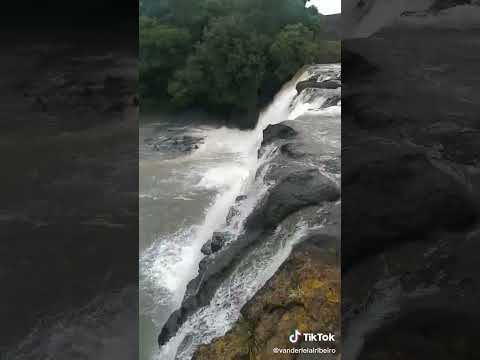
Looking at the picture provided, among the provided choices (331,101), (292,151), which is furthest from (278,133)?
(331,101)

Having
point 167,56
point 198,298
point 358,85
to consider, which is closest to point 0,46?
point 198,298

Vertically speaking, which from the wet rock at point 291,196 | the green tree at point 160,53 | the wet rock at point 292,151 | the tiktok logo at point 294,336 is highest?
the green tree at point 160,53

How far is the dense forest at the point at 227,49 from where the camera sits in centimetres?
671

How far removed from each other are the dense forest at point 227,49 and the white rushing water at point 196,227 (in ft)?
1.70

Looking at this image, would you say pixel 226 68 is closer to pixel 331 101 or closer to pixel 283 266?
pixel 331 101

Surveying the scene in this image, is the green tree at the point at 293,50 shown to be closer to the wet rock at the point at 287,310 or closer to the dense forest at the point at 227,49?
the dense forest at the point at 227,49

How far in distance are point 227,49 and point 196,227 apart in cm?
429

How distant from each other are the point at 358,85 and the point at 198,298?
186 centimetres

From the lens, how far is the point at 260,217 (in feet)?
8.39

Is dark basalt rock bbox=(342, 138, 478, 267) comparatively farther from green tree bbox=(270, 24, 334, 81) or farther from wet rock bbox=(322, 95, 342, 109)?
green tree bbox=(270, 24, 334, 81)

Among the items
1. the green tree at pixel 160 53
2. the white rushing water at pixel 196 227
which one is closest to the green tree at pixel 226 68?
the green tree at pixel 160 53

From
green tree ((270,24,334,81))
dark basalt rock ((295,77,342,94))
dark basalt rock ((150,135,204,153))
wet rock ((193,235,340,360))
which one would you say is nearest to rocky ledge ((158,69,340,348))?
wet rock ((193,235,340,360))

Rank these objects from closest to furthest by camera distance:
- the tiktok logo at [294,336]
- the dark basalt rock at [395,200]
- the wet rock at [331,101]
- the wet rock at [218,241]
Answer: the tiktok logo at [294,336], the dark basalt rock at [395,200], the wet rock at [218,241], the wet rock at [331,101]

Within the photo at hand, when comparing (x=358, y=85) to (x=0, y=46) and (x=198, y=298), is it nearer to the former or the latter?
(x=198, y=298)
